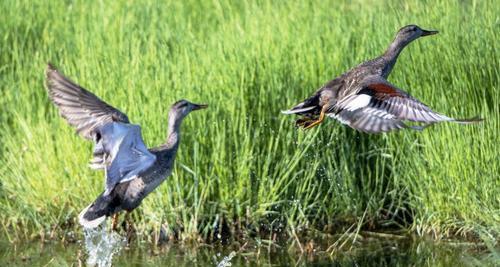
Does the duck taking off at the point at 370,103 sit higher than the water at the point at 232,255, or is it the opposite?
the duck taking off at the point at 370,103

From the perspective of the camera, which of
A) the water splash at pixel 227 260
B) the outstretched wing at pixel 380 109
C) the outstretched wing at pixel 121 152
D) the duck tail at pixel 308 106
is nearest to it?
the outstretched wing at pixel 380 109

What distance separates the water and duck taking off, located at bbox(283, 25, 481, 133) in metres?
1.06

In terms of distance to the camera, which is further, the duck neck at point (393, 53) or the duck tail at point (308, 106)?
the duck neck at point (393, 53)

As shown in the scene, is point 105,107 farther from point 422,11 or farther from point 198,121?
point 422,11

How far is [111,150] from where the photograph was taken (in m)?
7.74

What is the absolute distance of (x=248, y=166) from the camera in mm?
8961

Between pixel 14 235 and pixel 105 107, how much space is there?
6.20ft

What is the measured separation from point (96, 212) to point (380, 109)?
1999mm

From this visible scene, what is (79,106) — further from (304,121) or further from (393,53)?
(393,53)

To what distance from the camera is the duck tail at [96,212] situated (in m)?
8.05

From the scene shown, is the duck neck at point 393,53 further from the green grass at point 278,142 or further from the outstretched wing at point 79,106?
the outstretched wing at point 79,106

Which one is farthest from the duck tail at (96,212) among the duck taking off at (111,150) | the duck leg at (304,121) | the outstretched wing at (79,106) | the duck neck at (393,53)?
the duck neck at (393,53)

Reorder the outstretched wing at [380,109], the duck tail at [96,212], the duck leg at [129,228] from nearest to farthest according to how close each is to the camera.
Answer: the outstretched wing at [380,109], the duck tail at [96,212], the duck leg at [129,228]

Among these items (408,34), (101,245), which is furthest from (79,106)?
(408,34)
